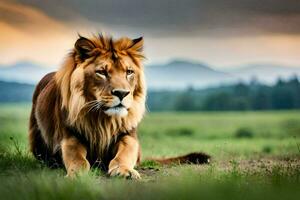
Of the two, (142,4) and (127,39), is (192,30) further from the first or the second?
(127,39)

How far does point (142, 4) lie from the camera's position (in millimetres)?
4816

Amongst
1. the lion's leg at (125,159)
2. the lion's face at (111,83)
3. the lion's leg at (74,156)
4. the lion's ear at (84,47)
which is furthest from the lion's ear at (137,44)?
the lion's leg at (74,156)

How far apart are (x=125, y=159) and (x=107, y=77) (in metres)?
0.45

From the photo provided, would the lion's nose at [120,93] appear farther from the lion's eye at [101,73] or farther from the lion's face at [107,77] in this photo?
the lion's eye at [101,73]

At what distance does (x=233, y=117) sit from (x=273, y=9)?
505 centimetres

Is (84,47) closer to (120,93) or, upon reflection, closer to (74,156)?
(120,93)

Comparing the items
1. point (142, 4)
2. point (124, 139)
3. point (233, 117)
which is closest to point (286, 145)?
point (142, 4)

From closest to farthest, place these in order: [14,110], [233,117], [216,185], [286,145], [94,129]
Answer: [216,185] → [94,129] → [14,110] → [286,145] → [233,117]

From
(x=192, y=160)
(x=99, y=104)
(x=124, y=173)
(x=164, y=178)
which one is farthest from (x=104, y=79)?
(x=192, y=160)

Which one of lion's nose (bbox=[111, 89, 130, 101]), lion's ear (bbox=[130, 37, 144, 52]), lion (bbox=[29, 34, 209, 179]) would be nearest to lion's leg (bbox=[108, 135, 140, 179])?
lion (bbox=[29, 34, 209, 179])

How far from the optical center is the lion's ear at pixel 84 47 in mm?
3947

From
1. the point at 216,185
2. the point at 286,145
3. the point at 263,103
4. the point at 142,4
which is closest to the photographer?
the point at 216,185

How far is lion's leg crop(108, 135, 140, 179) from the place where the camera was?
11.9ft

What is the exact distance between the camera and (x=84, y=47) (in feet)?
13.0
